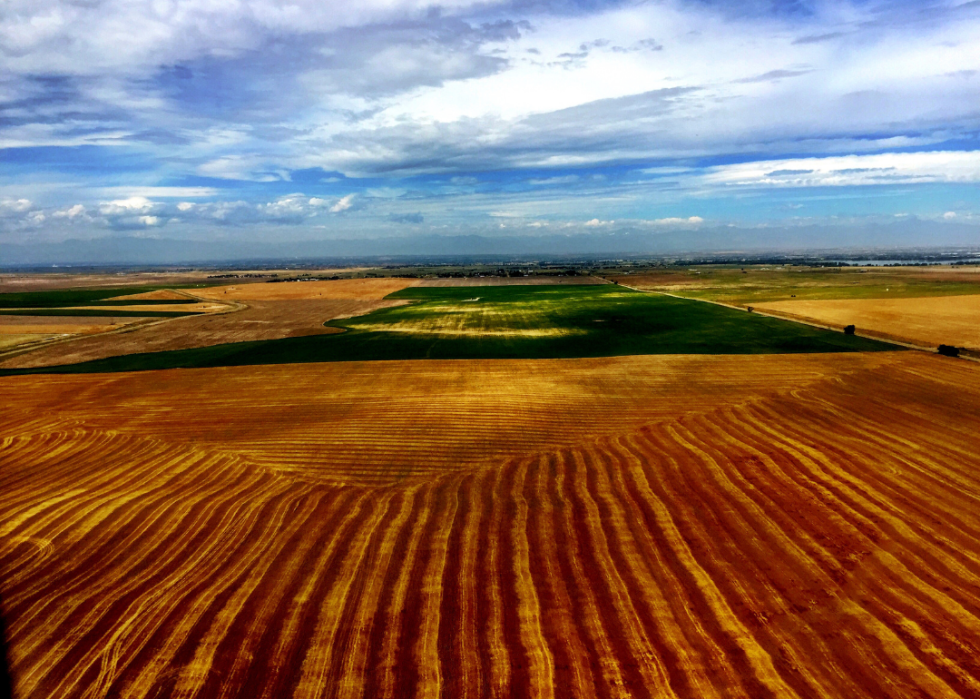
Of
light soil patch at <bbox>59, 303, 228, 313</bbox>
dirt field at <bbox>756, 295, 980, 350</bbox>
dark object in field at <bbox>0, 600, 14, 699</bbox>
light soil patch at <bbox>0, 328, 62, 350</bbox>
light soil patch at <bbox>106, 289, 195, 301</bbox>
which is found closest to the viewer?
dark object in field at <bbox>0, 600, 14, 699</bbox>

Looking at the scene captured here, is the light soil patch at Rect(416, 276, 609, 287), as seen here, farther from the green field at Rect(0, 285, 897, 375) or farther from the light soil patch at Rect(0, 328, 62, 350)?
the light soil patch at Rect(0, 328, 62, 350)

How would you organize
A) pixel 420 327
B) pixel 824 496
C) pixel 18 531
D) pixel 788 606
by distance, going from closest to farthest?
pixel 788 606 → pixel 18 531 → pixel 824 496 → pixel 420 327

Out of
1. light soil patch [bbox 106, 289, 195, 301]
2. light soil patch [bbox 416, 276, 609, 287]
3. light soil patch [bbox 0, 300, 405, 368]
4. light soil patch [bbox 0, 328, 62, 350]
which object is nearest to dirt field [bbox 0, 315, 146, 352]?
light soil patch [bbox 0, 328, 62, 350]

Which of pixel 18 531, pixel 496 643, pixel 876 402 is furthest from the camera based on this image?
pixel 876 402

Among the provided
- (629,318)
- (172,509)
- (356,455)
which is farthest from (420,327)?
(172,509)

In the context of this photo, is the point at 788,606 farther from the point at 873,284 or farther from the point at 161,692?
the point at 873,284

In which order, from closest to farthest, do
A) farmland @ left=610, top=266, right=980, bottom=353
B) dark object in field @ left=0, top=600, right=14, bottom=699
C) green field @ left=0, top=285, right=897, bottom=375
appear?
dark object in field @ left=0, top=600, right=14, bottom=699
green field @ left=0, top=285, right=897, bottom=375
farmland @ left=610, top=266, right=980, bottom=353

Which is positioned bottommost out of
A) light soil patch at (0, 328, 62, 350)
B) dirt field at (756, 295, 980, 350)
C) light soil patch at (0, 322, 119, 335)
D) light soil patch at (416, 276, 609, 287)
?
light soil patch at (0, 328, 62, 350)

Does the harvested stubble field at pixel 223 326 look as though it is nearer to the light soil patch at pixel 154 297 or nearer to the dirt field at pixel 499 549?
the light soil patch at pixel 154 297
